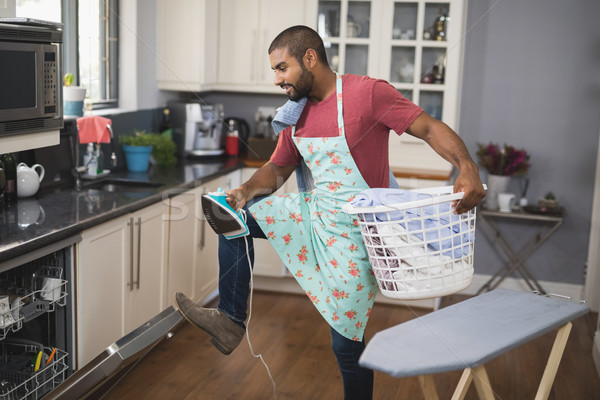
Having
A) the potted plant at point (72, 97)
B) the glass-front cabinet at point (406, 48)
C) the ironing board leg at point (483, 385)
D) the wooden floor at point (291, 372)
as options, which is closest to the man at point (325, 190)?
Answer: the ironing board leg at point (483, 385)

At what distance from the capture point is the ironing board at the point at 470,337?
1.37 meters

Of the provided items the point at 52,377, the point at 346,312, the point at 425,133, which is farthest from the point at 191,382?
the point at 425,133

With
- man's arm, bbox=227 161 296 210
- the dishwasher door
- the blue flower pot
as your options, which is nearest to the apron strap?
man's arm, bbox=227 161 296 210

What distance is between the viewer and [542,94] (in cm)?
358

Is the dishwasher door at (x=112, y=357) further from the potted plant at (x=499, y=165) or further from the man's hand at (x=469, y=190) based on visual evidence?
the potted plant at (x=499, y=165)

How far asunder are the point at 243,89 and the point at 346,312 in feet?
7.25

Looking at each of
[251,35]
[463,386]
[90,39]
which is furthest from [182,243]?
[463,386]

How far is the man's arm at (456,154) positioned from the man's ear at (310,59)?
0.28m

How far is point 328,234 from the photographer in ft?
5.78

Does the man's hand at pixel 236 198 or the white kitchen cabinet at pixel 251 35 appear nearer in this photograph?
the man's hand at pixel 236 198

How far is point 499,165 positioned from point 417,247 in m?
2.17

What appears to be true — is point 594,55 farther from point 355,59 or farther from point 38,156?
point 38,156

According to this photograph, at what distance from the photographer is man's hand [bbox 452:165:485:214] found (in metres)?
1.45

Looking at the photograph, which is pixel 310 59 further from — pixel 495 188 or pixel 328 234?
pixel 495 188
